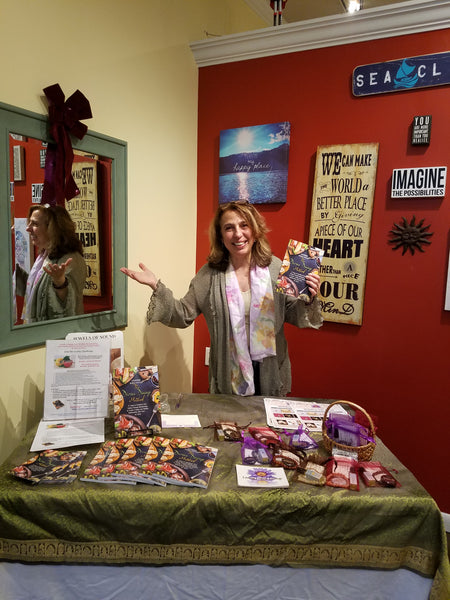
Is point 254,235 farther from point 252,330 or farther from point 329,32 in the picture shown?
point 329,32

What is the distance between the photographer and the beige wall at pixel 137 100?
162 cm

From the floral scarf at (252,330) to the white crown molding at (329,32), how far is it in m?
1.46

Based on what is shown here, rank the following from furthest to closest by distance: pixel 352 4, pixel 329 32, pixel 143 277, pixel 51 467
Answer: pixel 352 4, pixel 329 32, pixel 143 277, pixel 51 467

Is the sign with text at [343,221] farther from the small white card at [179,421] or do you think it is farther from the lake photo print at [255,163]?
the small white card at [179,421]

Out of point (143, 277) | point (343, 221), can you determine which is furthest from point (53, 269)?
point (343, 221)

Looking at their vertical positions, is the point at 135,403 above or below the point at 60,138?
below

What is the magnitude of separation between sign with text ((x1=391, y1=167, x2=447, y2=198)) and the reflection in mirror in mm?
1543

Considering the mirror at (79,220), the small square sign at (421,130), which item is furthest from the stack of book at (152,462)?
the small square sign at (421,130)

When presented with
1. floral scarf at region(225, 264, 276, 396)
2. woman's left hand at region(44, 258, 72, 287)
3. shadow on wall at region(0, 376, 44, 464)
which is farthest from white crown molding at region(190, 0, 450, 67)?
shadow on wall at region(0, 376, 44, 464)

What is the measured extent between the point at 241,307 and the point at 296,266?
39 centimetres

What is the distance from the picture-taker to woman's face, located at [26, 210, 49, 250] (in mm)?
1632

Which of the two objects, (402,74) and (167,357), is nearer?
(402,74)

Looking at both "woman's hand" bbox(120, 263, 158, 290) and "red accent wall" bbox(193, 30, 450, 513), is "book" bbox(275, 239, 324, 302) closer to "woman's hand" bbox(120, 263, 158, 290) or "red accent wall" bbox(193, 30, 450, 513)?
"woman's hand" bbox(120, 263, 158, 290)

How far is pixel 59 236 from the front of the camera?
175 cm
